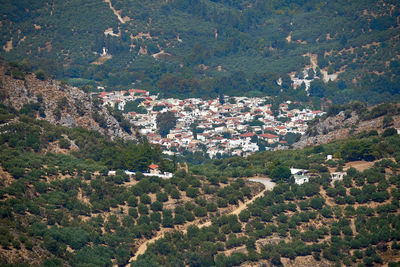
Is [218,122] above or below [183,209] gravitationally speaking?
below

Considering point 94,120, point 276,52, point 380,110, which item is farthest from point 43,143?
point 276,52

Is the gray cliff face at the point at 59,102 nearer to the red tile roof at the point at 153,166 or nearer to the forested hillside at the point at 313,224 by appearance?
the red tile roof at the point at 153,166

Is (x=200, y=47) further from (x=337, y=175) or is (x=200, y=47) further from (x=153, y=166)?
(x=337, y=175)

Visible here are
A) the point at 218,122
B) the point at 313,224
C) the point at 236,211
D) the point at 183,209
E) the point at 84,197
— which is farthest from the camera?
the point at 218,122

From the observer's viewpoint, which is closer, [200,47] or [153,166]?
[153,166]

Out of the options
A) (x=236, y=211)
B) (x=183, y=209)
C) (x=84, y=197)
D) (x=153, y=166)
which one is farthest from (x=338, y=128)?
(x=84, y=197)

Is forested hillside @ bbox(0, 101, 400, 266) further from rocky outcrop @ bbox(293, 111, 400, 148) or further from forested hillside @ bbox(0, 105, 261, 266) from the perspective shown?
rocky outcrop @ bbox(293, 111, 400, 148)
